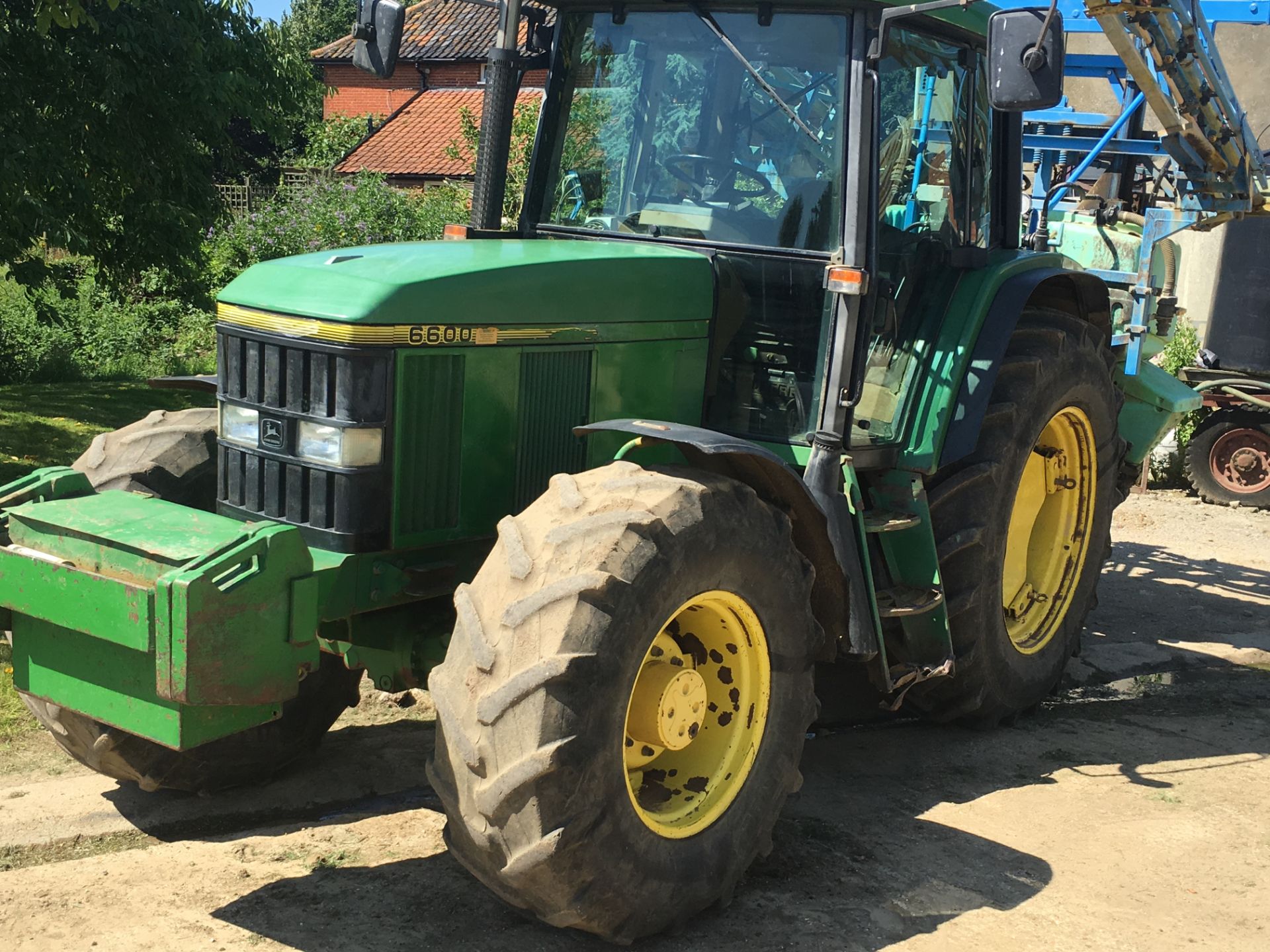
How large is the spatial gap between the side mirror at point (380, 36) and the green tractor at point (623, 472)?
0.02m

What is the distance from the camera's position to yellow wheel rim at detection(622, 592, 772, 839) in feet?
13.2

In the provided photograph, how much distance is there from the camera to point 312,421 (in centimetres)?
409

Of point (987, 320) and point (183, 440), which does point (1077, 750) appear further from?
point (183, 440)

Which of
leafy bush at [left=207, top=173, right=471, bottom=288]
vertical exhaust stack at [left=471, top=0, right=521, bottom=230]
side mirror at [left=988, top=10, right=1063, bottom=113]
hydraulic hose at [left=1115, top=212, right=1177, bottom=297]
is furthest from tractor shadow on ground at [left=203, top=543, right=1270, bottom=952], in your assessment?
leafy bush at [left=207, top=173, right=471, bottom=288]

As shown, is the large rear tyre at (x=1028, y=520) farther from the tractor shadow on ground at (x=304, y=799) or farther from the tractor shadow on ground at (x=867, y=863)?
the tractor shadow on ground at (x=304, y=799)

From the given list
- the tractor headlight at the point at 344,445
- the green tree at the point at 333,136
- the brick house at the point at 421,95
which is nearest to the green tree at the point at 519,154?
the tractor headlight at the point at 344,445

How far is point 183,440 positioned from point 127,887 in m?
1.51

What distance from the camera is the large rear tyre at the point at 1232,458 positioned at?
37.1 ft

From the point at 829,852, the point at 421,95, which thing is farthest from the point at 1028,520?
the point at 421,95

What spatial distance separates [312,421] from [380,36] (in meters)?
1.71

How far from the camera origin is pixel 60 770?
16.5 feet

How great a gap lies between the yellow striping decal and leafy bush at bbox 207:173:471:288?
32.8ft

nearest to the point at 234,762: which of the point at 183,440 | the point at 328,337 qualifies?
the point at 183,440

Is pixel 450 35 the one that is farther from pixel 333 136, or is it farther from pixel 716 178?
pixel 716 178
